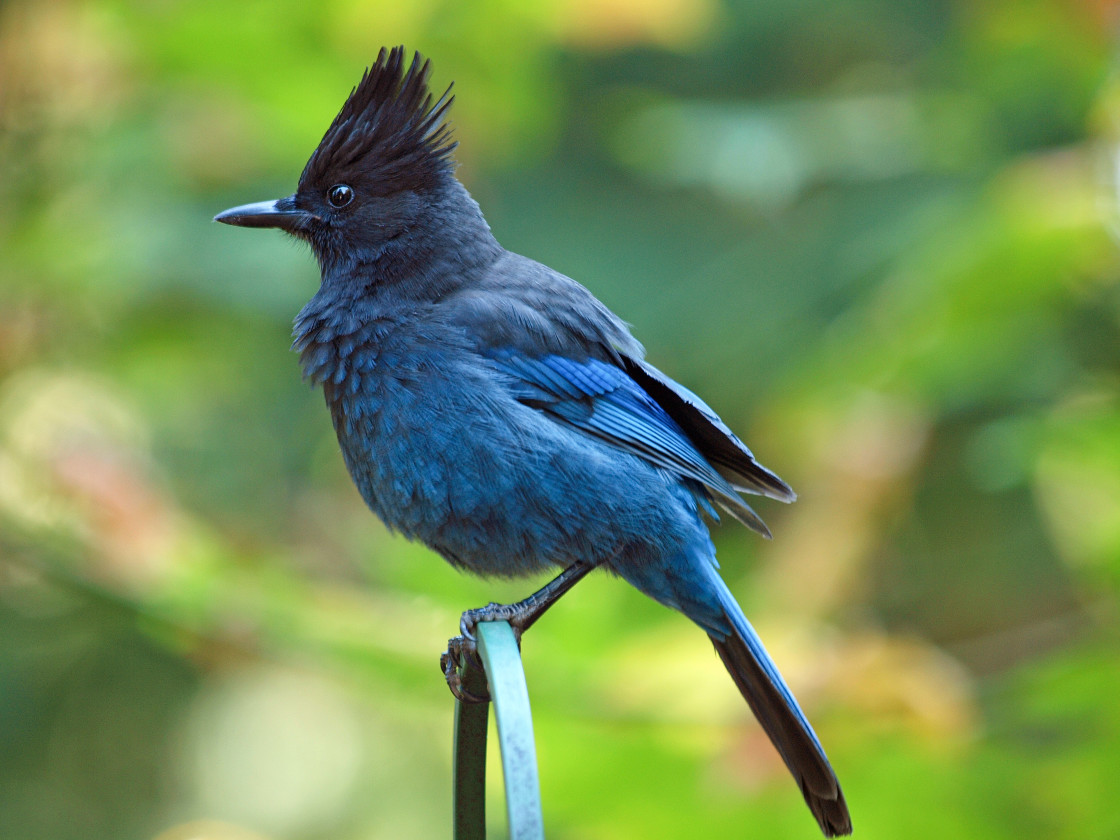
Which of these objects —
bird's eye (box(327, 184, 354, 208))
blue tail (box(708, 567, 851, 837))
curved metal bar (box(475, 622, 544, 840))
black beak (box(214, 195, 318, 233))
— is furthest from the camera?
bird's eye (box(327, 184, 354, 208))

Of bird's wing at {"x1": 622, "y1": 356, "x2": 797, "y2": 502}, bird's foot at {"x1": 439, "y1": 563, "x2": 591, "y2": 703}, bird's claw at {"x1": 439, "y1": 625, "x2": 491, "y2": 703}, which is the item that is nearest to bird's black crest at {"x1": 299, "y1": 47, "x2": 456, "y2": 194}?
bird's wing at {"x1": 622, "y1": 356, "x2": 797, "y2": 502}

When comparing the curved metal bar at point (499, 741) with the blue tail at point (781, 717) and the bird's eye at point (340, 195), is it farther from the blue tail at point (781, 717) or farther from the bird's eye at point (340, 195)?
the bird's eye at point (340, 195)

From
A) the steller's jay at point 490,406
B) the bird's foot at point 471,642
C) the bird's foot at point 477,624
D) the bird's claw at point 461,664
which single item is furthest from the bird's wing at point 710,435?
the bird's claw at point 461,664

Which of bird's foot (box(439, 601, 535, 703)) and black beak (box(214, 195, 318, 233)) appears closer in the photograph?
bird's foot (box(439, 601, 535, 703))

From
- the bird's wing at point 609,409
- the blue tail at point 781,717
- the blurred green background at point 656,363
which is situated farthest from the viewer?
the blurred green background at point 656,363

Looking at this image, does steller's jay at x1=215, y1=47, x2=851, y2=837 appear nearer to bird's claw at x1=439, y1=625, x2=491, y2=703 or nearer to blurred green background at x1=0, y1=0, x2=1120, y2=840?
bird's claw at x1=439, y1=625, x2=491, y2=703

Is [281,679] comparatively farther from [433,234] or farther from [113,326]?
[433,234]
